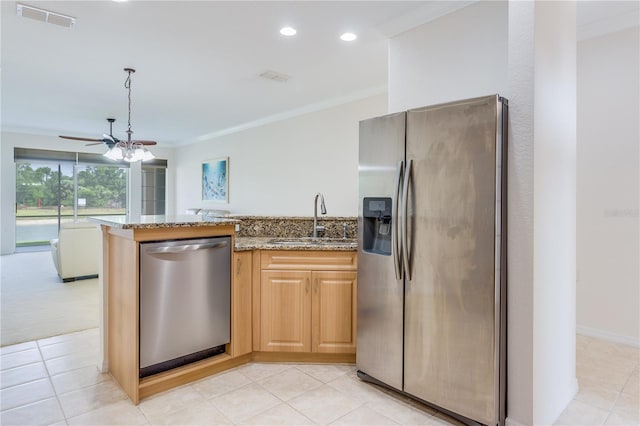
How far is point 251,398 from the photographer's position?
235 cm

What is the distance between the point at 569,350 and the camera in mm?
2311

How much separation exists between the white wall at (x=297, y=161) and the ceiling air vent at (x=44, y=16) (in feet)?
10.6

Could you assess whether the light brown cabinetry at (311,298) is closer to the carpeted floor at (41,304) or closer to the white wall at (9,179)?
the carpeted floor at (41,304)

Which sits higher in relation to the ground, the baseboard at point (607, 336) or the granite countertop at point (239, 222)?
the granite countertop at point (239, 222)

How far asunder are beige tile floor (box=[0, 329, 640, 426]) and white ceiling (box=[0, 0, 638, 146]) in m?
2.68

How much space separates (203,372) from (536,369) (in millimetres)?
2073

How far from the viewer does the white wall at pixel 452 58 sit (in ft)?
8.45

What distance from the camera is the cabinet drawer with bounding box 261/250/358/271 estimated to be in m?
Answer: 2.79

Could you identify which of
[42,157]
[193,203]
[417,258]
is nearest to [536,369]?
[417,258]

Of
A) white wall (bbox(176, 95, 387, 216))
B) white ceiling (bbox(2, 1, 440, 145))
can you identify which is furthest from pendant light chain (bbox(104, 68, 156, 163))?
white wall (bbox(176, 95, 387, 216))

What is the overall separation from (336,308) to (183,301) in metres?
1.08

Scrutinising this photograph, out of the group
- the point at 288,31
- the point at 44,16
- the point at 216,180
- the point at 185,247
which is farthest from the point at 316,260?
the point at 216,180

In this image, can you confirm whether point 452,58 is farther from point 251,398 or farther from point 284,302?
point 251,398

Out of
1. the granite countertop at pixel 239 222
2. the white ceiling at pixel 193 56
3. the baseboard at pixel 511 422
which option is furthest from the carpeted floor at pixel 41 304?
Answer: the baseboard at pixel 511 422
